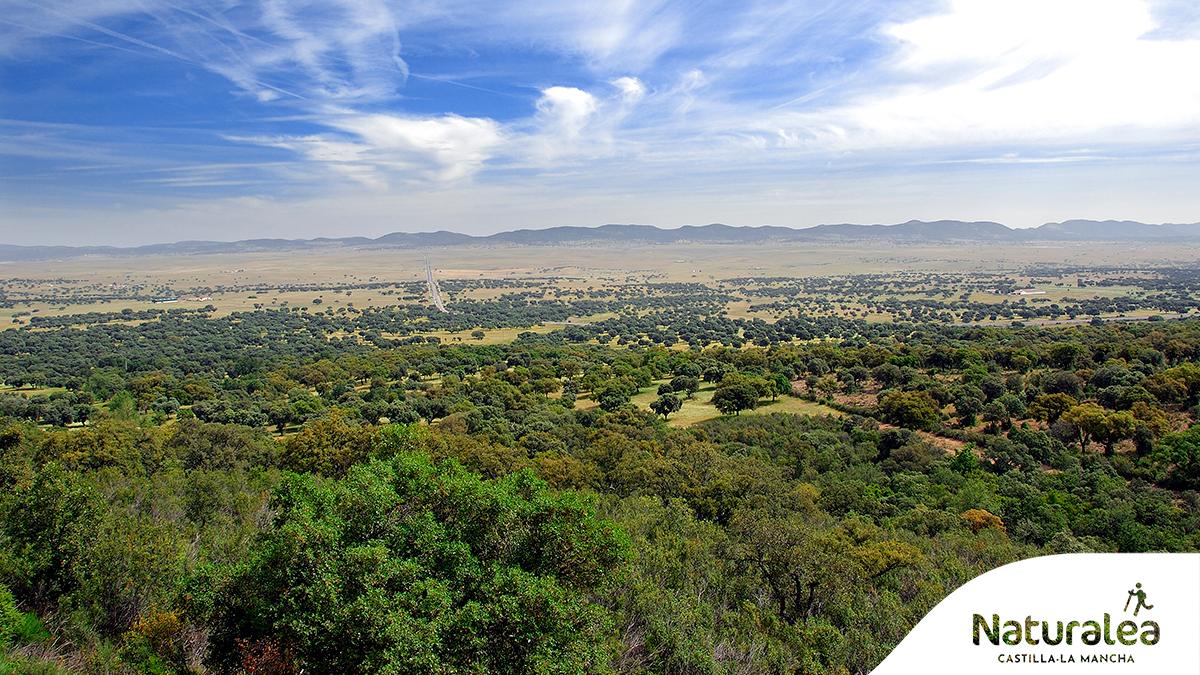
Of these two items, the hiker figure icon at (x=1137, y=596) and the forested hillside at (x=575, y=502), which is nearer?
the hiker figure icon at (x=1137, y=596)

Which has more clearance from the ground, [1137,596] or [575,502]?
[575,502]

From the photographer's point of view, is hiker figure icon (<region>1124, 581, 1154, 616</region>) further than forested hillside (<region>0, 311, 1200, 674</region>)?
No

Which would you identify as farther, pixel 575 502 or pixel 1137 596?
pixel 575 502

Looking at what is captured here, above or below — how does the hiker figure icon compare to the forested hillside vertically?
above

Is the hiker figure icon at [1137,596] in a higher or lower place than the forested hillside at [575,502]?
higher

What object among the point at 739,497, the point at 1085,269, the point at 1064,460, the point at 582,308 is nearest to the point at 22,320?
the point at 582,308

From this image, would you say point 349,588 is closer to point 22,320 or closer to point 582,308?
point 582,308

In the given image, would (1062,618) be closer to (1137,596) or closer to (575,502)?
(1137,596)

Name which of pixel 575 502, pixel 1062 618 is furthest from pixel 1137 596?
pixel 575 502
